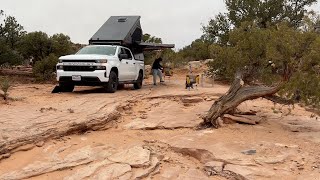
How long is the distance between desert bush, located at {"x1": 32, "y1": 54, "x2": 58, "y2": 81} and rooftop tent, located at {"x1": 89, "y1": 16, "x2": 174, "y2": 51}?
4322mm

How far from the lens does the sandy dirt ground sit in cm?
590

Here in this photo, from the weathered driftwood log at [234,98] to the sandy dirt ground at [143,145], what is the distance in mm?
307

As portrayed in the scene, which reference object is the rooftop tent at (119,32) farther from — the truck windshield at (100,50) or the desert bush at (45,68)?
the desert bush at (45,68)

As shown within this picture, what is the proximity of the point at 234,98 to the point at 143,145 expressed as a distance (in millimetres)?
2718

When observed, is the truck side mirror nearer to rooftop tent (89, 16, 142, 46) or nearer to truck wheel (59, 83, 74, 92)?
rooftop tent (89, 16, 142, 46)

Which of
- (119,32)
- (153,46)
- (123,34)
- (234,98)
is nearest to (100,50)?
(123,34)

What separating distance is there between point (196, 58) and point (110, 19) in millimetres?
19845

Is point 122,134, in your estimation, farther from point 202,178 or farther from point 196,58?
point 196,58

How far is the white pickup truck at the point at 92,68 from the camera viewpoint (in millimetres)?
12625

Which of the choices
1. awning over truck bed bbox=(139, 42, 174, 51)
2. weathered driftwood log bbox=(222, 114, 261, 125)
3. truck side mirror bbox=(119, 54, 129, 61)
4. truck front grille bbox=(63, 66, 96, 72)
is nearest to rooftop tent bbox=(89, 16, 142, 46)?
awning over truck bed bbox=(139, 42, 174, 51)

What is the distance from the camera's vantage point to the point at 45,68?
802 inches

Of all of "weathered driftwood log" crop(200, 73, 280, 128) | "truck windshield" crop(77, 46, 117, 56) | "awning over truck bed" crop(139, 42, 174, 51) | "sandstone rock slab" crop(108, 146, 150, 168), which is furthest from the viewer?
"awning over truck bed" crop(139, 42, 174, 51)

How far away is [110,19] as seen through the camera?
17.9m

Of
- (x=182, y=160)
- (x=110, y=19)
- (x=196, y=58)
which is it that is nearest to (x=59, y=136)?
(x=182, y=160)
